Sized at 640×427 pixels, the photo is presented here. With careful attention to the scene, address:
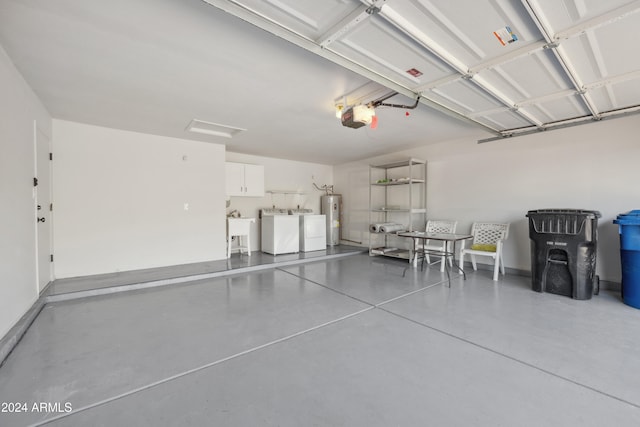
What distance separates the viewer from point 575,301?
322cm

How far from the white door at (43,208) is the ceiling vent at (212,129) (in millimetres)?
1793

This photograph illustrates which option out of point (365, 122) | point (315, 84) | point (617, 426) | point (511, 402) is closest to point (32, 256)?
point (315, 84)

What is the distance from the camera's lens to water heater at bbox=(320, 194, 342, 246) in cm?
739

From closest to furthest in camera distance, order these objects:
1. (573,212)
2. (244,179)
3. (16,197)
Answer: (16,197) < (573,212) < (244,179)

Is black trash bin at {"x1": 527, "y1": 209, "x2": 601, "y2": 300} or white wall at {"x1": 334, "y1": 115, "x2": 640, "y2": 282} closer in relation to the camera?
black trash bin at {"x1": 527, "y1": 209, "x2": 601, "y2": 300}

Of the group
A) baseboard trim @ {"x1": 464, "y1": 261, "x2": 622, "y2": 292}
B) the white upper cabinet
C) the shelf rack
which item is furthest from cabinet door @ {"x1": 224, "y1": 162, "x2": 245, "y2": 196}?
baseboard trim @ {"x1": 464, "y1": 261, "x2": 622, "y2": 292}

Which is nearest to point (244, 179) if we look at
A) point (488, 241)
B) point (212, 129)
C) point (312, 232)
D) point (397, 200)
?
point (212, 129)

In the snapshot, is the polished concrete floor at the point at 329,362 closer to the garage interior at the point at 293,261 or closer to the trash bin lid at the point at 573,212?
the garage interior at the point at 293,261

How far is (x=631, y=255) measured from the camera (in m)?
3.01

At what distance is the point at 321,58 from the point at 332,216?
207 inches

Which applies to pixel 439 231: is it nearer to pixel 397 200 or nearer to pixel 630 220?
pixel 397 200

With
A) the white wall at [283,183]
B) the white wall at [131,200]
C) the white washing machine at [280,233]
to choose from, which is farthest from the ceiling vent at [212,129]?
the white washing machine at [280,233]

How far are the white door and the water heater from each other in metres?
5.47

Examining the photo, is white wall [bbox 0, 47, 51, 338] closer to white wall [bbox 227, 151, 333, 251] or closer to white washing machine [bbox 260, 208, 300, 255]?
white wall [bbox 227, 151, 333, 251]
